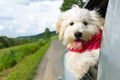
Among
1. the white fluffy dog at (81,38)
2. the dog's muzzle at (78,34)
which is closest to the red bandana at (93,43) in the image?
the white fluffy dog at (81,38)

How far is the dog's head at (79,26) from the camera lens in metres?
3.69

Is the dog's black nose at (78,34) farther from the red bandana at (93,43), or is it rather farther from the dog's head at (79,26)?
the red bandana at (93,43)

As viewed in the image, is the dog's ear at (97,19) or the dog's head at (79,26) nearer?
the dog's head at (79,26)

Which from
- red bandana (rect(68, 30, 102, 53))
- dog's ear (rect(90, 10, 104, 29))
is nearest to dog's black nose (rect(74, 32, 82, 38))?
red bandana (rect(68, 30, 102, 53))

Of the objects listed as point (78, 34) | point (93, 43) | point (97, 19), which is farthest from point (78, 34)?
point (97, 19)

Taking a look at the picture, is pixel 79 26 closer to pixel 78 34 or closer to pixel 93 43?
pixel 78 34

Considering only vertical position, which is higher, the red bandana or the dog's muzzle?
the dog's muzzle

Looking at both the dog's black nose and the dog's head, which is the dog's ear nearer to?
the dog's head

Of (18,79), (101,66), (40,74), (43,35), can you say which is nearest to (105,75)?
(101,66)

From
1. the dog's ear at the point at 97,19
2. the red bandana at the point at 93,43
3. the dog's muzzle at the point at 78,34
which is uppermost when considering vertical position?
the dog's ear at the point at 97,19

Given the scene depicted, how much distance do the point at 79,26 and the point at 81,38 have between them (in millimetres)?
94

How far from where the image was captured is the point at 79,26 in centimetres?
371

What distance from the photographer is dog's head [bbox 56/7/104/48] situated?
3.69 m

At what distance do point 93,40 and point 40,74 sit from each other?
1368 centimetres
